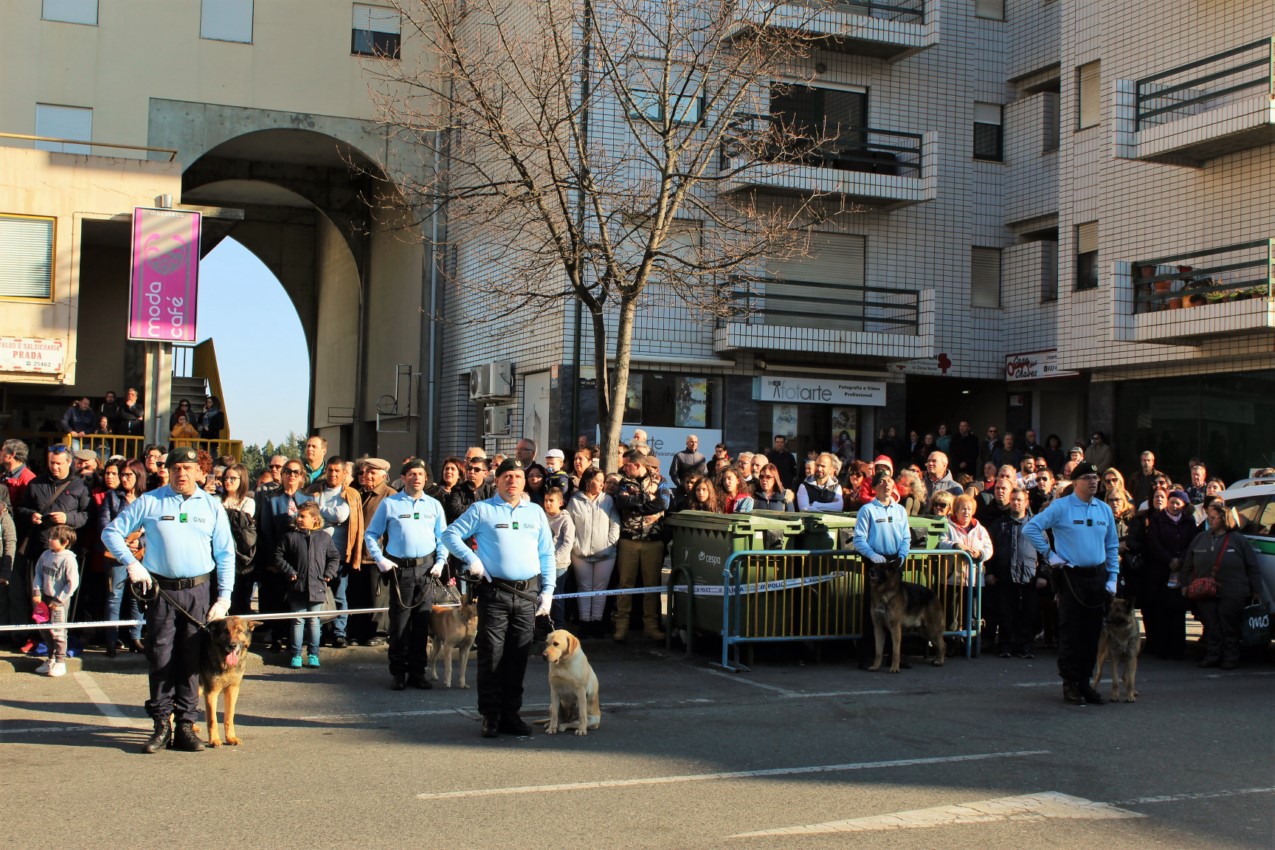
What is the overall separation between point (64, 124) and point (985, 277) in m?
19.1

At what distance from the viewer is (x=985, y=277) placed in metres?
27.6

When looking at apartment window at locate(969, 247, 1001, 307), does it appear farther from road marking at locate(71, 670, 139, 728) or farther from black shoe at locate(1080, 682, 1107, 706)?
road marking at locate(71, 670, 139, 728)

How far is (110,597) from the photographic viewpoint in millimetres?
12164

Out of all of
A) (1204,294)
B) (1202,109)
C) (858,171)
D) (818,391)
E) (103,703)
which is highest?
(1202,109)

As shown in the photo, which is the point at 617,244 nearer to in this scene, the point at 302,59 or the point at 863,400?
the point at 863,400

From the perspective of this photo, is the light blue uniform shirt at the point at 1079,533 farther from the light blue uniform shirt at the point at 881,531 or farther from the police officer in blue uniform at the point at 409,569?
the police officer in blue uniform at the point at 409,569

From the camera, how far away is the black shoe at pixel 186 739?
841 cm

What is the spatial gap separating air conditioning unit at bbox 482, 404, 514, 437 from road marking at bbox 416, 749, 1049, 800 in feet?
60.0

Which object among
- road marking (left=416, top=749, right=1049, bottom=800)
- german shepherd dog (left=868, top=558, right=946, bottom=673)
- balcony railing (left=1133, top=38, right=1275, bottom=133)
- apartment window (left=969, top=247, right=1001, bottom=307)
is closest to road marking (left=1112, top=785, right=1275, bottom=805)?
road marking (left=416, top=749, right=1049, bottom=800)

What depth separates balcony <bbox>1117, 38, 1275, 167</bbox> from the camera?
1989 cm

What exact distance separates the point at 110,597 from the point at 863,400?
1666cm

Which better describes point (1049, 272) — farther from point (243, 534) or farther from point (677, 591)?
point (243, 534)

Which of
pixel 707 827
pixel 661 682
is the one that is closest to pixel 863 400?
pixel 661 682

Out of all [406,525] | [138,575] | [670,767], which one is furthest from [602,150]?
[670,767]
